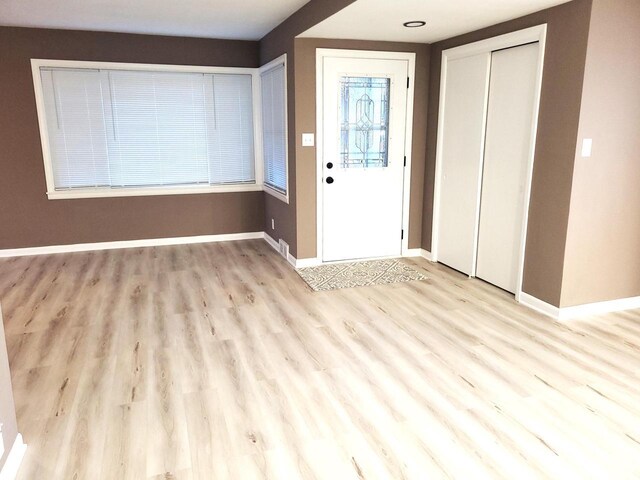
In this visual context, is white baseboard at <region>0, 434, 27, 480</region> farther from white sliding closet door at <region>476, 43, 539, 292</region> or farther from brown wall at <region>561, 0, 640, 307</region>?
white sliding closet door at <region>476, 43, 539, 292</region>

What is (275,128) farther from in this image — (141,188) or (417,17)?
(417,17)

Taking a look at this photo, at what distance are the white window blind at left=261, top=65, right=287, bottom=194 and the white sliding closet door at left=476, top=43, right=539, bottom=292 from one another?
2034 mm

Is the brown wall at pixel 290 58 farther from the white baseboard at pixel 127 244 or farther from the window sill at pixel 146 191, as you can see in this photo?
the white baseboard at pixel 127 244

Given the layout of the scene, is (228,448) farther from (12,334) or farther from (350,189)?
(350,189)

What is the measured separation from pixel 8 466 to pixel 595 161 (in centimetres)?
380

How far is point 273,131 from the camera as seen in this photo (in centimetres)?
544

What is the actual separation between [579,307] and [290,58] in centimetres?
330

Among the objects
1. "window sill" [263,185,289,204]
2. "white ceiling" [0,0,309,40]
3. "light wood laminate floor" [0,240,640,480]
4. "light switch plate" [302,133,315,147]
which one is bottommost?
"light wood laminate floor" [0,240,640,480]

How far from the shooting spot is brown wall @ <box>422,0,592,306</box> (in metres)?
3.22

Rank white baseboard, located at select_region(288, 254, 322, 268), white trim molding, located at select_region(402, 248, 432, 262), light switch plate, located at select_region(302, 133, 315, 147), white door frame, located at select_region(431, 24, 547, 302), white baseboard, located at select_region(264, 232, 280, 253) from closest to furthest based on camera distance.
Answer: white door frame, located at select_region(431, 24, 547, 302)
light switch plate, located at select_region(302, 133, 315, 147)
white baseboard, located at select_region(288, 254, 322, 268)
white trim molding, located at select_region(402, 248, 432, 262)
white baseboard, located at select_region(264, 232, 280, 253)

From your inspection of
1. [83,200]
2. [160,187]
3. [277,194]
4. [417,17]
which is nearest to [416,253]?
[277,194]

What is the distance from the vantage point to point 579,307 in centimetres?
360

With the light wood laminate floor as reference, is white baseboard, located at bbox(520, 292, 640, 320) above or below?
above

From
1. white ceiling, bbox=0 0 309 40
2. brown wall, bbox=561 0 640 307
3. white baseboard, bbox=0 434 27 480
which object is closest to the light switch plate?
white ceiling, bbox=0 0 309 40
